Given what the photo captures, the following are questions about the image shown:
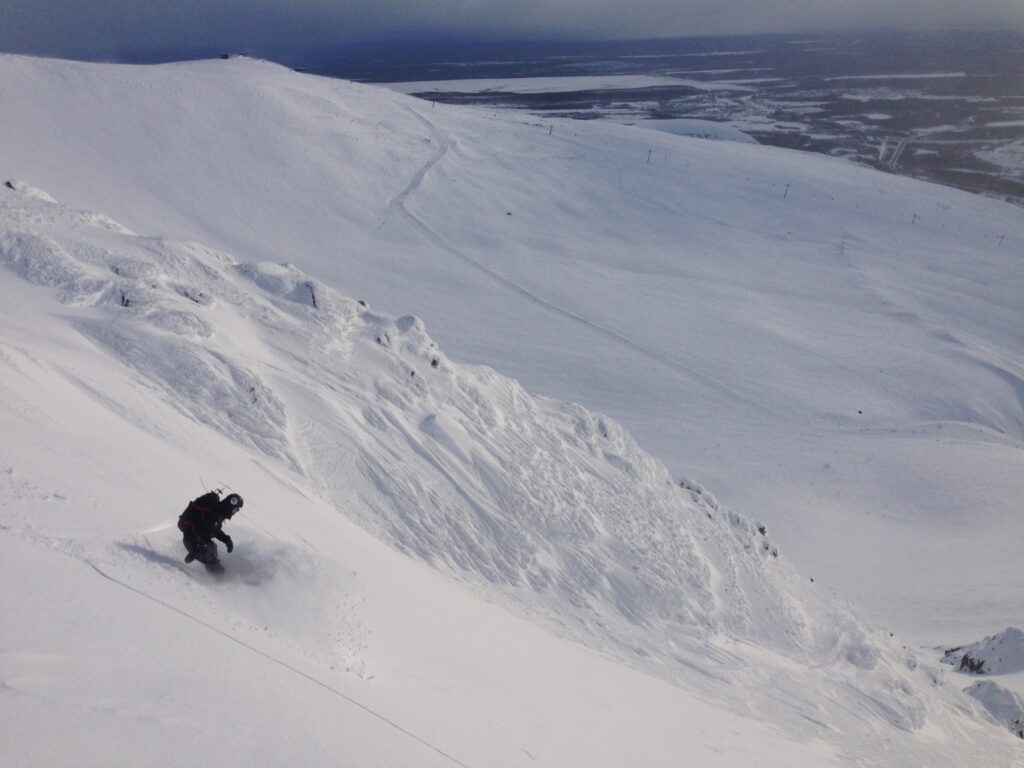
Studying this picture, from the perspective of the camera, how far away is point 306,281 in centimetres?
1627

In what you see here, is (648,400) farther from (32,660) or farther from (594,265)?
(32,660)

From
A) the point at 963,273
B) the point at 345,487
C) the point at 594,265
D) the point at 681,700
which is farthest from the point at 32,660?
the point at 963,273

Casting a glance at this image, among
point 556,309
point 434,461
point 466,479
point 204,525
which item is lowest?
point 466,479

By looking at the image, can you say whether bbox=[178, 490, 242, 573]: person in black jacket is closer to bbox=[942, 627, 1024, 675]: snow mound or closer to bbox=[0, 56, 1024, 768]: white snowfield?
bbox=[0, 56, 1024, 768]: white snowfield

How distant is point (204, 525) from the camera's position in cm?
584

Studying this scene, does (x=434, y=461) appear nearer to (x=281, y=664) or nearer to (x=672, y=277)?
(x=281, y=664)

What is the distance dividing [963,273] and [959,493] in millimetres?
25562

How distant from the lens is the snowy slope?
874 inches

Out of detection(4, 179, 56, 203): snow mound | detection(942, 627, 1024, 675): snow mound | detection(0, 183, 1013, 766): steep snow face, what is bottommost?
detection(942, 627, 1024, 675): snow mound

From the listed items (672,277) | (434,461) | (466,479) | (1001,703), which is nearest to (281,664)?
(434,461)

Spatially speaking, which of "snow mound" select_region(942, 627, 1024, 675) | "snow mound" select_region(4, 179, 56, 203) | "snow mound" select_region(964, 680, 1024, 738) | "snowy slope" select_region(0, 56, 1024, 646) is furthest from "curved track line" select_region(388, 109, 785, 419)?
"snow mound" select_region(4, 179, 56, 203)

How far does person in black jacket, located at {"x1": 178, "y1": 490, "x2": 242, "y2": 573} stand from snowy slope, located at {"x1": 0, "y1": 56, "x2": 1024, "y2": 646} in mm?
17388

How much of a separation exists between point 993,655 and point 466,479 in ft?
46.0

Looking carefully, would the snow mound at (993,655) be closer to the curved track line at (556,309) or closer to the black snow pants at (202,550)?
the curved track line at (556,309)
